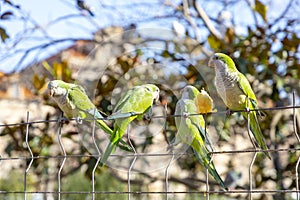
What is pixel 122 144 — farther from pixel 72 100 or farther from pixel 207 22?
pixel 207 22

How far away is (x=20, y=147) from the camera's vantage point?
4.22 metres

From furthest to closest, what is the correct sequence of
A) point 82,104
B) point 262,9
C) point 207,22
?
point 207,22, point 262,9, point 82,104

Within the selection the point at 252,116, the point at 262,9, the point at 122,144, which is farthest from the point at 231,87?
the point at 262,9

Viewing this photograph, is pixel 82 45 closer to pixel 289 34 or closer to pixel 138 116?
pixel 289 34

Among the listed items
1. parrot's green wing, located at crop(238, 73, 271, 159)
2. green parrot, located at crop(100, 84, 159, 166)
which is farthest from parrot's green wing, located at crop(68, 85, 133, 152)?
parrot's green wing, located at crop(238, 73, 271, 159)

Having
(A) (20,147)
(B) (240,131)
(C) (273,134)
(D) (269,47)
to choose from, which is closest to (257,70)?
(D) (269,47)

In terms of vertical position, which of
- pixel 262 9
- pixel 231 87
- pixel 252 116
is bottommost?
pixel 252 116

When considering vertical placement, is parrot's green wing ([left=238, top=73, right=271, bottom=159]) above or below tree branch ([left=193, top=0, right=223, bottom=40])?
below

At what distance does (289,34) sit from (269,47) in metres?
0.15

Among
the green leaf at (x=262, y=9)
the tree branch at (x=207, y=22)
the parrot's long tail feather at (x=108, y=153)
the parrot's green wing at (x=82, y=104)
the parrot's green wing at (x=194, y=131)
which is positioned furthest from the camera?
the tree branch at (x=207, y=22)

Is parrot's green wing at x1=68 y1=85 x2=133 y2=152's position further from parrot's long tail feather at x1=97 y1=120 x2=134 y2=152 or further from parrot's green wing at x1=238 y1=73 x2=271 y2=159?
parrot's green wing at x1=238 y1=73 x2=271 y2=159

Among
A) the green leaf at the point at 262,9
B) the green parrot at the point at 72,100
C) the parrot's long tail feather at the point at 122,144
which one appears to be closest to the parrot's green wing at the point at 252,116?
the parrot's long tail feather at the point at 122,144

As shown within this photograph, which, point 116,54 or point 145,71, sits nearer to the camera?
point 145,71

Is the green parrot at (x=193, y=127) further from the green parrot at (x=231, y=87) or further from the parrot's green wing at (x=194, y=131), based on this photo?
the green parrot at (x=231, y=87)
